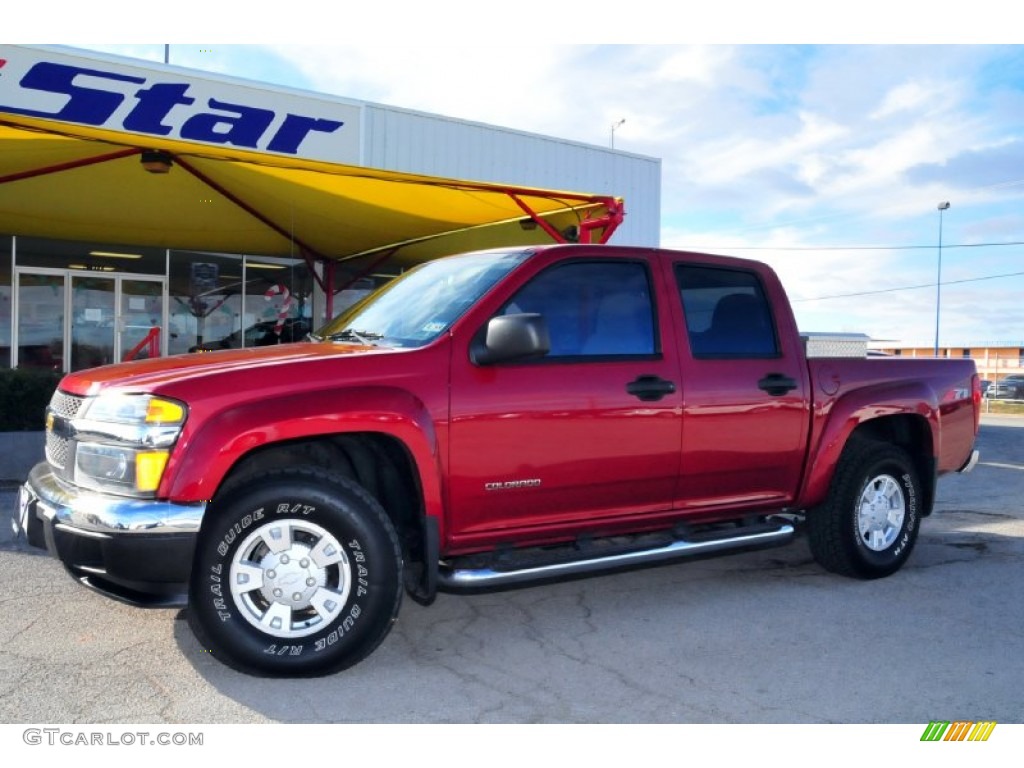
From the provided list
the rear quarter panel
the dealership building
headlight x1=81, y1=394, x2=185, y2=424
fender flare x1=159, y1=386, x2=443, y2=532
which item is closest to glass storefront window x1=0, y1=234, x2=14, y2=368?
the dealership building

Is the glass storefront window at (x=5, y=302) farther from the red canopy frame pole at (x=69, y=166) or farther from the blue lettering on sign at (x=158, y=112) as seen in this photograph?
the red canopy frame pole at (x=69, y=166)

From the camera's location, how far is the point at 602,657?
161 inches

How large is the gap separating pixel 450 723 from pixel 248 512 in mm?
1148

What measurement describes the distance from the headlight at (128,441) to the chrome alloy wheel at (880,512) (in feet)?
12.8

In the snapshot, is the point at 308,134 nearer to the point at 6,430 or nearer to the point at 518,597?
the point at 6,430

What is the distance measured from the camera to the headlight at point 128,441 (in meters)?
3.46

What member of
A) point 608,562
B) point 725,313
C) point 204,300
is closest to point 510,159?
point 204,300

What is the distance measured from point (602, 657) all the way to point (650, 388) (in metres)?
1.33

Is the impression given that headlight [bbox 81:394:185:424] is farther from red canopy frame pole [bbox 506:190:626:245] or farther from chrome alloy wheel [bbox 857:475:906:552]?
red canopy frame pole [bbox 506:190:626:245]

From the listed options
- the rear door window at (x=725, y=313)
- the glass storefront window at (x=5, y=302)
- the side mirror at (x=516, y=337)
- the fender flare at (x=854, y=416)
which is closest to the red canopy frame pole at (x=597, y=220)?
the rear door window at (x=725, y=313)

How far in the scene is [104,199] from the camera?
10.8m

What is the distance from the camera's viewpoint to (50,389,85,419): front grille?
3.85m

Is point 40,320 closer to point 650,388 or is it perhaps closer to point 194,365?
point 194,365

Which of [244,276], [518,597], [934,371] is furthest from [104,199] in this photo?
[934,371]
